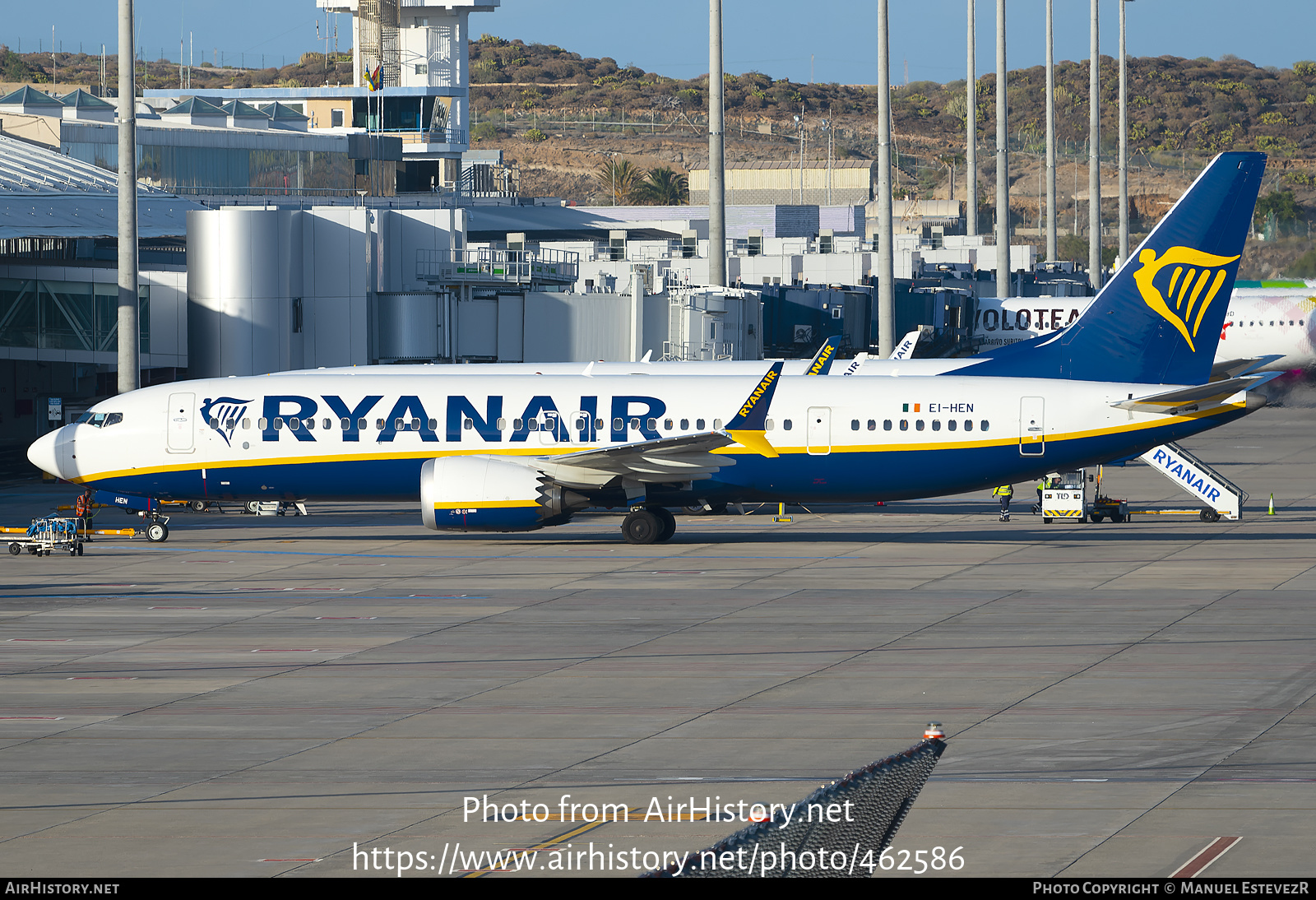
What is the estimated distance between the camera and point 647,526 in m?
40.0

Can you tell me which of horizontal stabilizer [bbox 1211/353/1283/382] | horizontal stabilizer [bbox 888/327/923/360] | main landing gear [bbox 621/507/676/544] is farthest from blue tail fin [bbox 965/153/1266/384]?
horizontal stabilizer [bbox 888/327/923/360]

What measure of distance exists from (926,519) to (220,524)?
1952 cm

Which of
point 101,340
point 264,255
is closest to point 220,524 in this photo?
point 264,255

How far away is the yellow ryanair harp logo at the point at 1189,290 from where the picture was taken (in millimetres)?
39656

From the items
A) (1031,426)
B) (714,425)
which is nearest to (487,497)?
(714,425)

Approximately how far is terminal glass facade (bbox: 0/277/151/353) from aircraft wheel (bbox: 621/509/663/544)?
25742mm

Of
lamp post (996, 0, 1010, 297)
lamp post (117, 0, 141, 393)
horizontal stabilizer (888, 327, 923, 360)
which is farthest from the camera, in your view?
lamp post (996, 0, 1010, 297)

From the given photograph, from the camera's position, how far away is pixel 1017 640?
1057 inches

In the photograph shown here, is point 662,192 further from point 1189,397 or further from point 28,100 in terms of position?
point 1189,397

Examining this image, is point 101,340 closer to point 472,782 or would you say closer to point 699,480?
point 699,480

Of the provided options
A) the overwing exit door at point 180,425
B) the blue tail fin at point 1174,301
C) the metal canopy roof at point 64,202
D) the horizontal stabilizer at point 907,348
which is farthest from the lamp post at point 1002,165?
the overwing exit door at point 180,425

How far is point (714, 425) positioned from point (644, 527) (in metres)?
3.00

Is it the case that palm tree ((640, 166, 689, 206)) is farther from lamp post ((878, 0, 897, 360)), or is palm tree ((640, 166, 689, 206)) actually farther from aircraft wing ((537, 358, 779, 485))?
aircraft wing ((537, 358, 779, 485))

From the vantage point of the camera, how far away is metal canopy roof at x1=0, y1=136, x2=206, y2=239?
57906 millimetres
